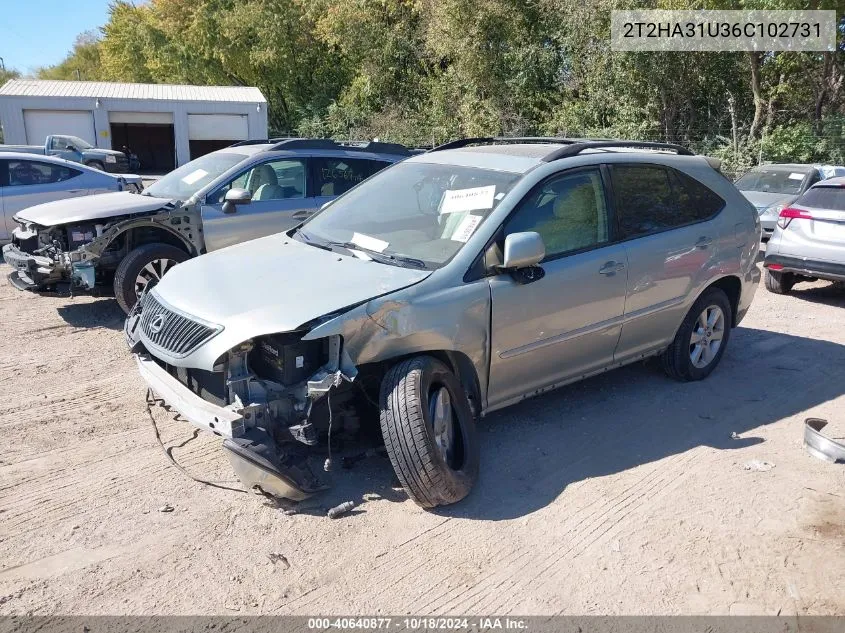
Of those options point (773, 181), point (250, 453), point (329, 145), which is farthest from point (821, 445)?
point (773, 181)

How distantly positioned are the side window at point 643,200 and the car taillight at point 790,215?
414 centimetres

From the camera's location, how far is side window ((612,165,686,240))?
489cm

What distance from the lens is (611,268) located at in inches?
184

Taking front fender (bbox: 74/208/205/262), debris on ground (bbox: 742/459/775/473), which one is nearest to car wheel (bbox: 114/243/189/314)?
front fender (bbox: 74/208/205/262)

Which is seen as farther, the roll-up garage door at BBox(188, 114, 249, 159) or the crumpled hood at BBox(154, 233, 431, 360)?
the roll-up garage door at BBox(188, 114, 249, 159)

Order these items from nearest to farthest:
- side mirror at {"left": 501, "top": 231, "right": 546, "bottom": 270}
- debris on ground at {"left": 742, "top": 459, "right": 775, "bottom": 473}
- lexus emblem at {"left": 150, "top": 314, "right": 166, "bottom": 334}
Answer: lexus emblem at {"left": 150, "top": 314, "right": 166, "bottom": 334}, side mirror at {"left": 501, "top": 231, "right": 546, "bottom": 270}, debris on ground at {"left": 742, "top": 459, "right": 775, "bottom": 473}

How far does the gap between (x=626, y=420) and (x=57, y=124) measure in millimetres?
30793

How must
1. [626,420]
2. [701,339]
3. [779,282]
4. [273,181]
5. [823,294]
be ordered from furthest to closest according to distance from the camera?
[823,294] → [779,282] → [273,181] → [701,339] → [626,420]

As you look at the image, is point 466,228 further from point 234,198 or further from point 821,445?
point 234,198

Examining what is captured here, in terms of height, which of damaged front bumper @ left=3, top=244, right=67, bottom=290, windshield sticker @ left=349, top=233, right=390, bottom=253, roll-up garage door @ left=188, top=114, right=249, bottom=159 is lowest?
roll-up garage door @ left=188, top=114, right=249, bottom=159

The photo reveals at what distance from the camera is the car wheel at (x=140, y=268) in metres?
6.67

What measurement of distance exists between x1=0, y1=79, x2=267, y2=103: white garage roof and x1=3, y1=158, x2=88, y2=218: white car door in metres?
21.7

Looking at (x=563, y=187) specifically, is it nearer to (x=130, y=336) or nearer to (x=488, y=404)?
(x=488, y=404)

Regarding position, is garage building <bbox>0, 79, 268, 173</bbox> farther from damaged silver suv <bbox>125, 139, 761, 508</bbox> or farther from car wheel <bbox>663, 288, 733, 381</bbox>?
car wheel <bbox>663, 288, 733, 381</bbox>
